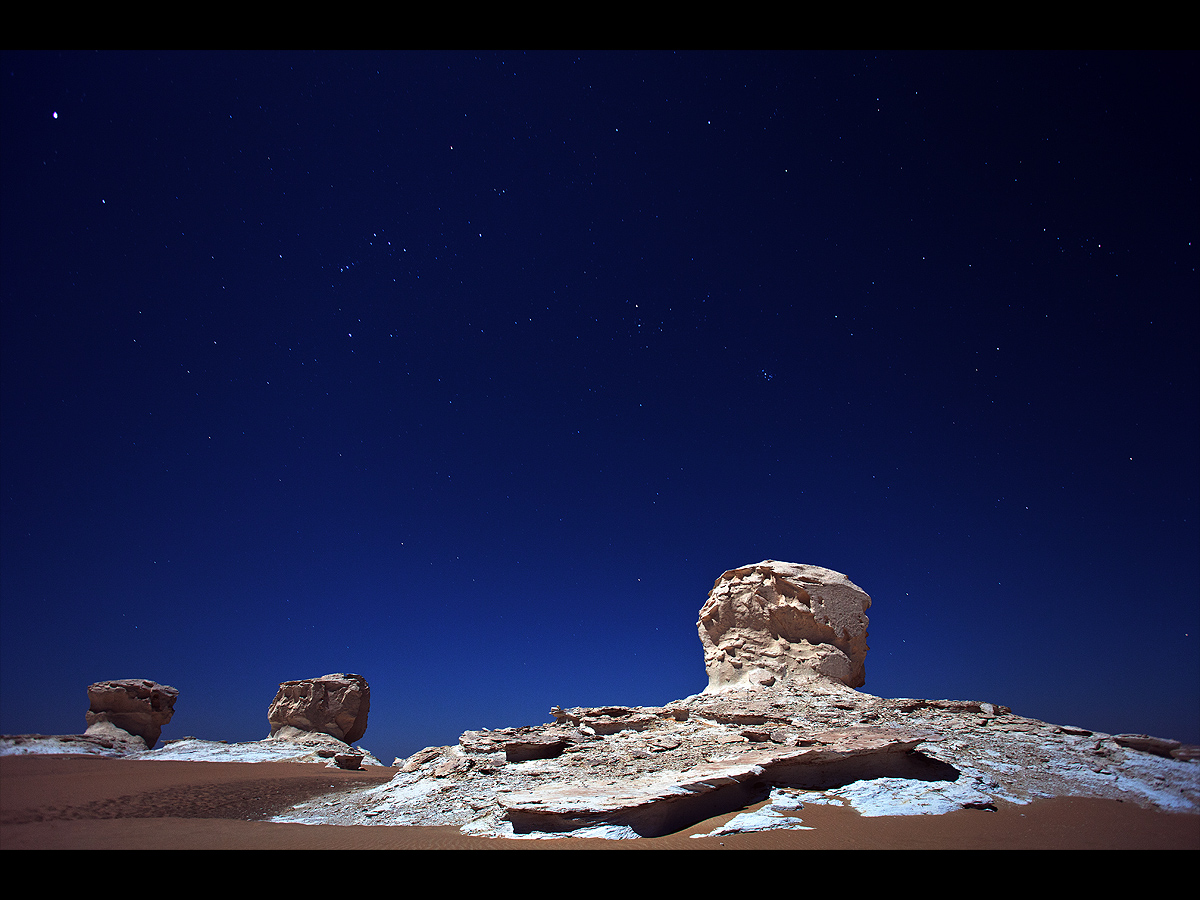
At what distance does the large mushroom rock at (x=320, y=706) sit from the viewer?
28422 millimetres

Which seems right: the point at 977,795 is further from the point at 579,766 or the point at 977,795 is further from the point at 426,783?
the point at 426,783

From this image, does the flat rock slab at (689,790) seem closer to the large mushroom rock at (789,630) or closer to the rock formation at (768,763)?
the rock formation at (768,763)

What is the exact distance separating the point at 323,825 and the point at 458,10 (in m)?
12.1

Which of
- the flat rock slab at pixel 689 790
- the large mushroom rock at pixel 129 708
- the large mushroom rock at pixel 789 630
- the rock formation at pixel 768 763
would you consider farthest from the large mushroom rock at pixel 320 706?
the flat rock slab at pixel 689 790

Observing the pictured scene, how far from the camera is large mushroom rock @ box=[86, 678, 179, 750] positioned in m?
25.3

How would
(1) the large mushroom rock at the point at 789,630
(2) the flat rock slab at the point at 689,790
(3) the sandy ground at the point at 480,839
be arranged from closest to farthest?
(3) the sandy ground at the point at 480,839
(2) the flat rock slab at the point at 689,790
(1) the large mushroom rock at the point at 789,630

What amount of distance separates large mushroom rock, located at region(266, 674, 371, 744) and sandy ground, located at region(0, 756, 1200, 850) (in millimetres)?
20831

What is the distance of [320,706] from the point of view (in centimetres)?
2859

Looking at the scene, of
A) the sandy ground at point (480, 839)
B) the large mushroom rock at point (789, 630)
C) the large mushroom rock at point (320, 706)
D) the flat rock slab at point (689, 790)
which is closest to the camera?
the sandy ground at point (480, 839)

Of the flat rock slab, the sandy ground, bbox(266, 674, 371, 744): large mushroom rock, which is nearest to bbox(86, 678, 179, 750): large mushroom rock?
bbox(266, 674, 371, 744): large mushroom rock

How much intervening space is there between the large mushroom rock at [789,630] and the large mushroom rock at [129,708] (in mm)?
29139

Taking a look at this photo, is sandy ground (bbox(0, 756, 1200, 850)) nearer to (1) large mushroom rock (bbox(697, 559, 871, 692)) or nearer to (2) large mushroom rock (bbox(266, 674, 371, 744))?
(1) large mushroom rock (bbox(697, 559, 871, 692))
